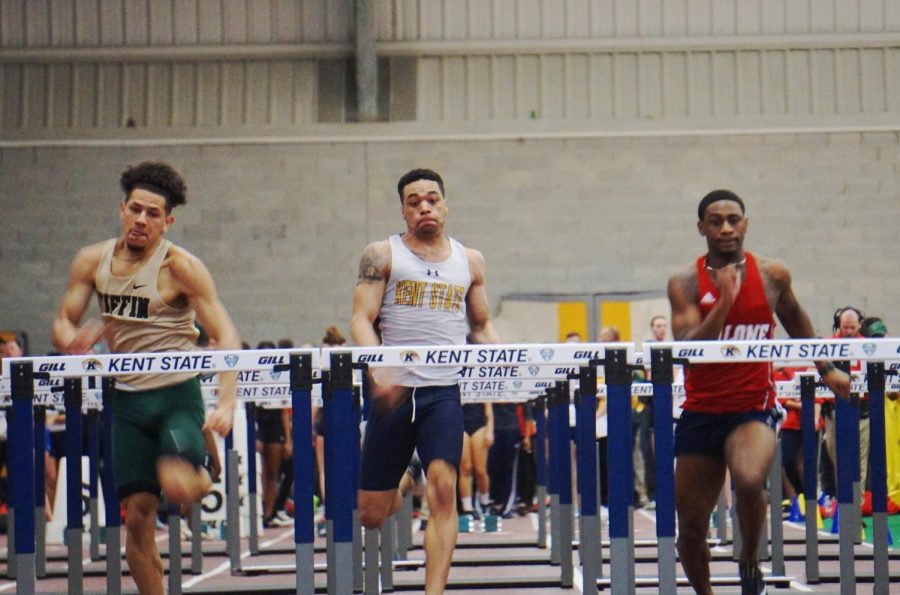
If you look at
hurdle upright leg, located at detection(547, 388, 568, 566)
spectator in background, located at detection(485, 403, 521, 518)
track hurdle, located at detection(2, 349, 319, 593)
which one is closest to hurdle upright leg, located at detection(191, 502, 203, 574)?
hurdle upright leg, located at detection(547, 388, 568, 566)

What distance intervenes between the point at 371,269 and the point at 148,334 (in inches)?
39.7

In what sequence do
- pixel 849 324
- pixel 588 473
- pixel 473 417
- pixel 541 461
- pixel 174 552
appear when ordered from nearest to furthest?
pixel 588 473 → pixel 174 552 → pixel 849 324 → pixel 541 461 → pixel 473 417

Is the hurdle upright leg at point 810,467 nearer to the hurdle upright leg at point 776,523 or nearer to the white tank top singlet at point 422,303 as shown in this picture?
the hurdle upright leg at point 776,523

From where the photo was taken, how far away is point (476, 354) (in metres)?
5.50

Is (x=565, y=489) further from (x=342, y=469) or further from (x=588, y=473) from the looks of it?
(x=342, y=469)

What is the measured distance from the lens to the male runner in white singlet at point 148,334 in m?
5.60

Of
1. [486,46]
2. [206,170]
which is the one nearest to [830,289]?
[486,46]

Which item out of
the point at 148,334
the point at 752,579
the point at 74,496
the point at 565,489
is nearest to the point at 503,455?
the point at 565,489

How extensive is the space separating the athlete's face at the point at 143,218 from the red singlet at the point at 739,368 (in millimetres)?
2269

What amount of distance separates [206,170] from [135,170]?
13446 mm

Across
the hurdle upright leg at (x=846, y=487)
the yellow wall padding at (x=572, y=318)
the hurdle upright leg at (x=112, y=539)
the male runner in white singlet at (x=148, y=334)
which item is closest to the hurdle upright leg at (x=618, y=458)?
the male runner in white singlet at (x=148, y=334)

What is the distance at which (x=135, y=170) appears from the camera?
19.3ft

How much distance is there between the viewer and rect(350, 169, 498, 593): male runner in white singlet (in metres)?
5.97

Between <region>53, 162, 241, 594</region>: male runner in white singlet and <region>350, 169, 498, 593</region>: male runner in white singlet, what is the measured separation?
686mm
